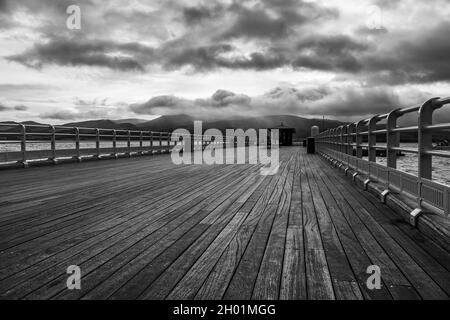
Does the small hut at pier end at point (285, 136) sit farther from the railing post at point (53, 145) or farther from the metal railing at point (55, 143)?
the railing post at point (53, 145)

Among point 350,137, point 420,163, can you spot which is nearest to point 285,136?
point 350,137

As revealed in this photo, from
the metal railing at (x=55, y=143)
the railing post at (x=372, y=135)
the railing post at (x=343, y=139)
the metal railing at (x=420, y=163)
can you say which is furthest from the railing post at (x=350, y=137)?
the metal railing at (x=55, y=143)

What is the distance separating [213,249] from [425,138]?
247 centimetres

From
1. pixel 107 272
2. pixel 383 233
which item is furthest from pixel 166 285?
pixel 383 233

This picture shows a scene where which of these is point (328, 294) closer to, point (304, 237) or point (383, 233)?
point (304, 237)

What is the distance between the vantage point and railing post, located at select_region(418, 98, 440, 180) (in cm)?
375

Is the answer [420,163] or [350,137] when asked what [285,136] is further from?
[420,163]

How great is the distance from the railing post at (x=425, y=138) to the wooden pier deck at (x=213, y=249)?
0.63 metres

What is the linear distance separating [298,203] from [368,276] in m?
2.84

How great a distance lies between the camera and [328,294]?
217 cm

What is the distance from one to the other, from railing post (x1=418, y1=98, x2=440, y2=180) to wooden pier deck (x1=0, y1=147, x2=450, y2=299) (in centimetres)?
63

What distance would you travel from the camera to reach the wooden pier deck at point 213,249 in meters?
2.25

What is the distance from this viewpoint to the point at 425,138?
12.3 ft
